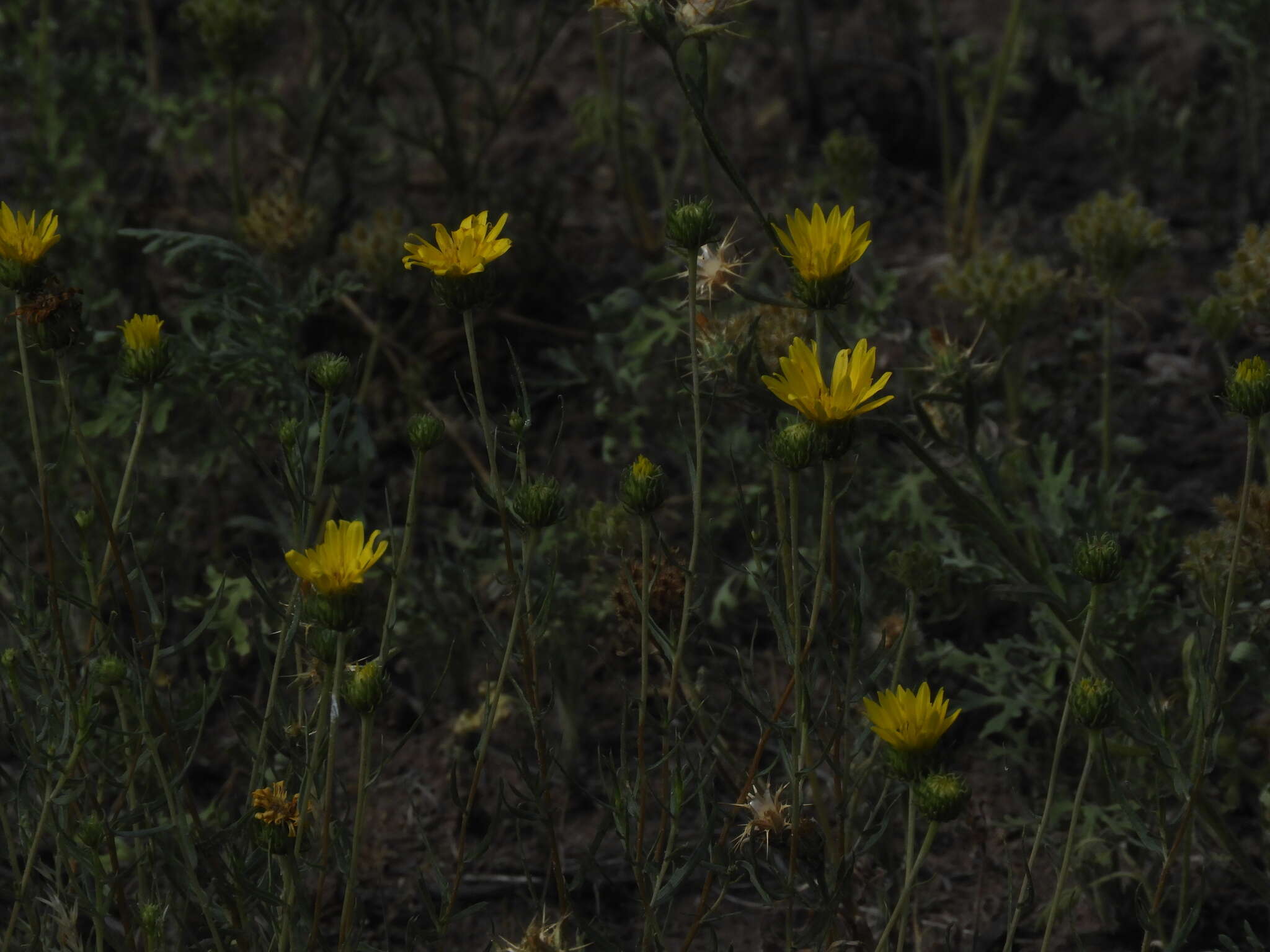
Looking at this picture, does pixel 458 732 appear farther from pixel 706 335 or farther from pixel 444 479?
pixel 706 335

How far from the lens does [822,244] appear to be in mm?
1750

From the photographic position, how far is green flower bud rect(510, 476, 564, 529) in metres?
1.67

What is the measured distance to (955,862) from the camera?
2.69m

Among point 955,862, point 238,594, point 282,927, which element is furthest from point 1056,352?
point 282,927

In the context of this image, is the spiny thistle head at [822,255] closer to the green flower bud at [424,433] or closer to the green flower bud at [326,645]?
the green flower bud at [424,433]

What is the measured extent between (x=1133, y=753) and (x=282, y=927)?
126cm

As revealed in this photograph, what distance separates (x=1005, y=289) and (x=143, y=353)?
5.76 feet

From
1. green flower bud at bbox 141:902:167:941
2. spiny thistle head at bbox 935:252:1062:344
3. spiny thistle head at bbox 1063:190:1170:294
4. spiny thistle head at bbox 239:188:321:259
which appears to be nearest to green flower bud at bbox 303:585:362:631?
green flower bud at bbox 141:902:167:941

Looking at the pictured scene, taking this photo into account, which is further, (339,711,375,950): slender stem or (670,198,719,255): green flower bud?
(670,198,719,255): green flower bud

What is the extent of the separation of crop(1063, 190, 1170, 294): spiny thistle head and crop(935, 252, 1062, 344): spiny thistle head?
9 cm

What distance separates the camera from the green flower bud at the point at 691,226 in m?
1.74

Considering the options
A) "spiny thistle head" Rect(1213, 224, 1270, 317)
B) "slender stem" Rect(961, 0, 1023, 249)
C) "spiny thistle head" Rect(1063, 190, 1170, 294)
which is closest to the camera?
"spiny thistle head" Rect(1213, 224, 1270, 317)

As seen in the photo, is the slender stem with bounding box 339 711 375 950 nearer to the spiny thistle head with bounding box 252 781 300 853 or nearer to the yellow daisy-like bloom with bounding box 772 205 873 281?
the spiny thistle head with bounding box 252 781 300 853

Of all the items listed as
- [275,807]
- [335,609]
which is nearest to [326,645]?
[335,609]
